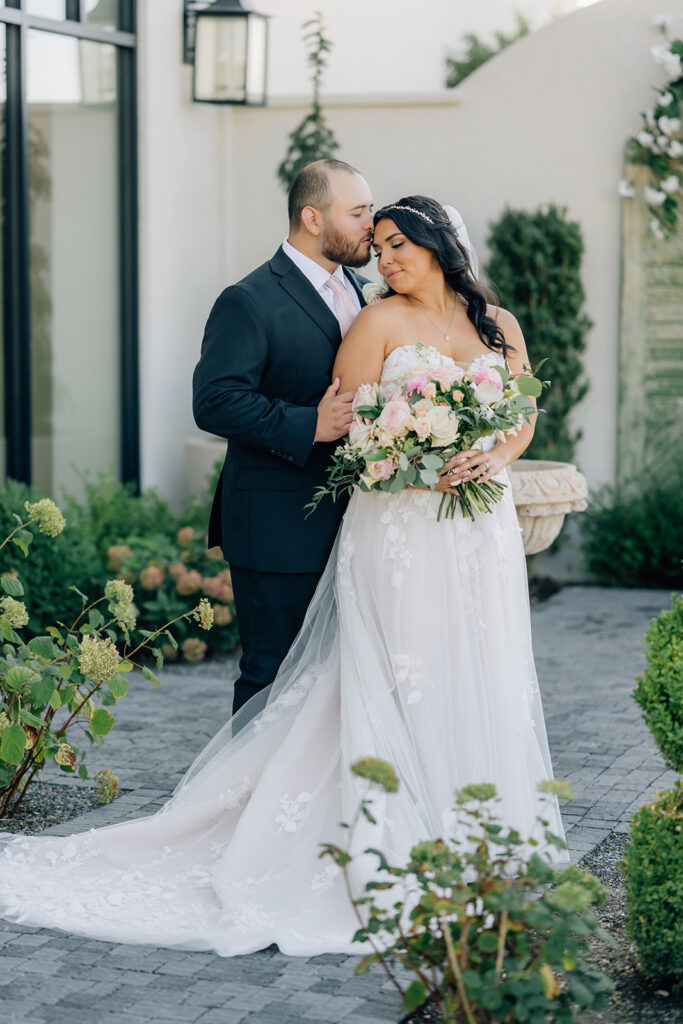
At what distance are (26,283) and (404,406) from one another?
171 inches

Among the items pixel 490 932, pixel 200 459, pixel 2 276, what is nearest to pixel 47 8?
pixel 2 276

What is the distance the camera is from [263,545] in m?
4.02

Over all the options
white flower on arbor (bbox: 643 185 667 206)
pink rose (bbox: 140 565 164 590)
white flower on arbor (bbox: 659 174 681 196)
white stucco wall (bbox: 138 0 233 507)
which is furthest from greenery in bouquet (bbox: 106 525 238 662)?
white flower on arbor (bbox: 659 174 681 196)

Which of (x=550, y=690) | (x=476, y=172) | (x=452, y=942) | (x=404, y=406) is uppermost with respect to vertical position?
(x=476, y=172)

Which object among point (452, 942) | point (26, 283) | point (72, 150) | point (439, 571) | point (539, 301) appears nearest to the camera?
point (452, 942)

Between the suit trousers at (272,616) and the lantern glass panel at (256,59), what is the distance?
5.12m

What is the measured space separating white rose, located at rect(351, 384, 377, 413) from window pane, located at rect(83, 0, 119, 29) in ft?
16.3

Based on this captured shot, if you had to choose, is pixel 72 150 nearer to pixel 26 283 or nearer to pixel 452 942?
pixel 26 283

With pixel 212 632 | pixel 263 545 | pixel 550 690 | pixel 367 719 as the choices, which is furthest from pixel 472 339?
pixel 212 632

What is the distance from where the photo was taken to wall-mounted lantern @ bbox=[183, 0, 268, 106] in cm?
814

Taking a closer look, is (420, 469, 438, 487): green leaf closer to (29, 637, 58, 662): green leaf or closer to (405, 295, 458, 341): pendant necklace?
(405, 295, 458, 341): pendant necklace

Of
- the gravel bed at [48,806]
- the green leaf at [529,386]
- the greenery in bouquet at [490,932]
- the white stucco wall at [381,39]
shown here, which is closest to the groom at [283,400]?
the green leaf at [529,386]

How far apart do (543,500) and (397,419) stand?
144 cm

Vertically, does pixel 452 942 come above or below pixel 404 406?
below
